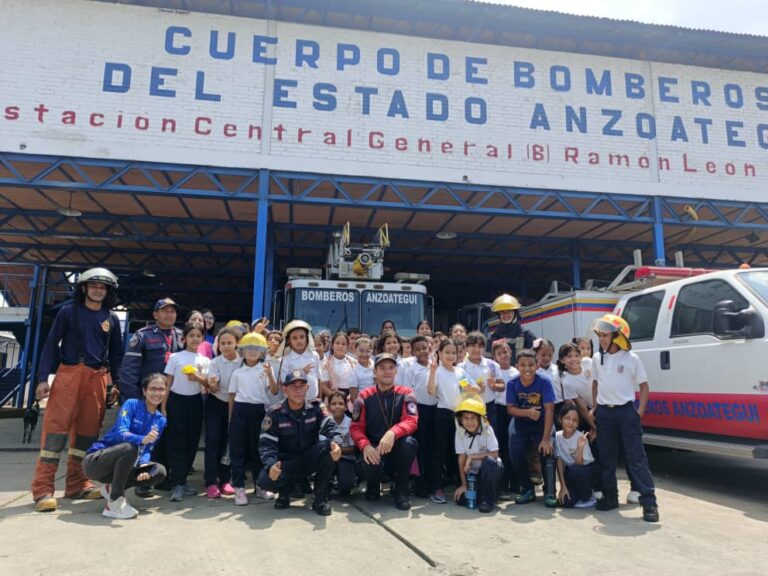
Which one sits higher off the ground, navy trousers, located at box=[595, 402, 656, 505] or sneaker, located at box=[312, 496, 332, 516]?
navy trousers, located at box=[595, 402, 656, 505]

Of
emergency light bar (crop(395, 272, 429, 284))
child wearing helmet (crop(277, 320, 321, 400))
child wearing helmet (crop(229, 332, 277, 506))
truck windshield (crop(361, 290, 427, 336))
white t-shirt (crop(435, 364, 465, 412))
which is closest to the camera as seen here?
child wearing helmet (crop(229, 332, 277, 506))

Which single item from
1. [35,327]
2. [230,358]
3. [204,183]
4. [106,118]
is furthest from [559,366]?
[35,327]

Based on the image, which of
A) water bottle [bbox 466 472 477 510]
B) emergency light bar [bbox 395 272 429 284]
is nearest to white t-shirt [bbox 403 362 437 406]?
water bottle [bbox 466 472 477 510]

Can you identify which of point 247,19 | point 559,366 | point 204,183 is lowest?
point 559,366

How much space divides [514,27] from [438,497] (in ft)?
37.1

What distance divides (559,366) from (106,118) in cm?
1023

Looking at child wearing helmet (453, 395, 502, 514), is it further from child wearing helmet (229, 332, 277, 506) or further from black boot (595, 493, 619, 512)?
child wearing helmet (229, 332, 277, 506)

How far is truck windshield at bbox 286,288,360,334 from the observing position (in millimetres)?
8695

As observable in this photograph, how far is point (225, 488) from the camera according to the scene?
528 centimetres

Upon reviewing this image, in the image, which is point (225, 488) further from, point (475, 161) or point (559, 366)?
point (475, 161)

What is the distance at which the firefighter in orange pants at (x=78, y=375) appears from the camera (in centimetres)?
490

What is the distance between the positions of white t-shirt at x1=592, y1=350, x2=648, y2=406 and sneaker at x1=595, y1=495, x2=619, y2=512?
0.83 metres

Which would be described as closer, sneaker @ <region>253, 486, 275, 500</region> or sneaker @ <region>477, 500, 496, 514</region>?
sneaker @ <region>477, 500, 496, 514</region>

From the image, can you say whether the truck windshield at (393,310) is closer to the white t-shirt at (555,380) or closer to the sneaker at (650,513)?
the white t-shirt at (555,380)
